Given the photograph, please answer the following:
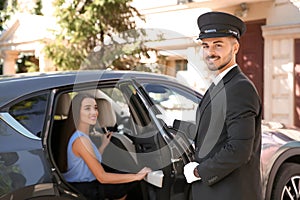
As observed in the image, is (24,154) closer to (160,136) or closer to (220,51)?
(160,136)

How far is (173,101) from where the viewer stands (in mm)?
3834

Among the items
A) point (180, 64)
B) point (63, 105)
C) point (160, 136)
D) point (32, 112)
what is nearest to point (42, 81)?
point (32, 112)

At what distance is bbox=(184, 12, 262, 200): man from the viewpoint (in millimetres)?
2316

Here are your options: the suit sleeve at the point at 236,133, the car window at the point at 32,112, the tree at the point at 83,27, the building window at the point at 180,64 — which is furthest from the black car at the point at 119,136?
the tree at the point at 83,27

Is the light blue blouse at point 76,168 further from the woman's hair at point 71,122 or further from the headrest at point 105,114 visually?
the headrest at point 105,114

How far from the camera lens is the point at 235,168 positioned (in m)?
2.37

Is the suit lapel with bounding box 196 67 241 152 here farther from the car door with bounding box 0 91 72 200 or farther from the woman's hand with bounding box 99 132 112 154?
the woman's hand with bounding box 99 132 112 154

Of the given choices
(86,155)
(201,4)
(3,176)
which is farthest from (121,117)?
(201,4)

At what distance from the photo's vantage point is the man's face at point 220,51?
7.98 feet

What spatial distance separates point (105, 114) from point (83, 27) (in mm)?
5477

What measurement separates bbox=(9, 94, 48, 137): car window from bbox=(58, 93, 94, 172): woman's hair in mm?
469

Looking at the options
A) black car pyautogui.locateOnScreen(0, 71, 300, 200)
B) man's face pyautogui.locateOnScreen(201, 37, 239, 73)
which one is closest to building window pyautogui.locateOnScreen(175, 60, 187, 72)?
black car pyautogui.locateOnScreen(0, 71, 300, 200)

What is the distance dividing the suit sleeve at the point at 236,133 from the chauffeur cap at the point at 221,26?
0.95 ft

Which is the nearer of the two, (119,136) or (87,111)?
(87,111)
